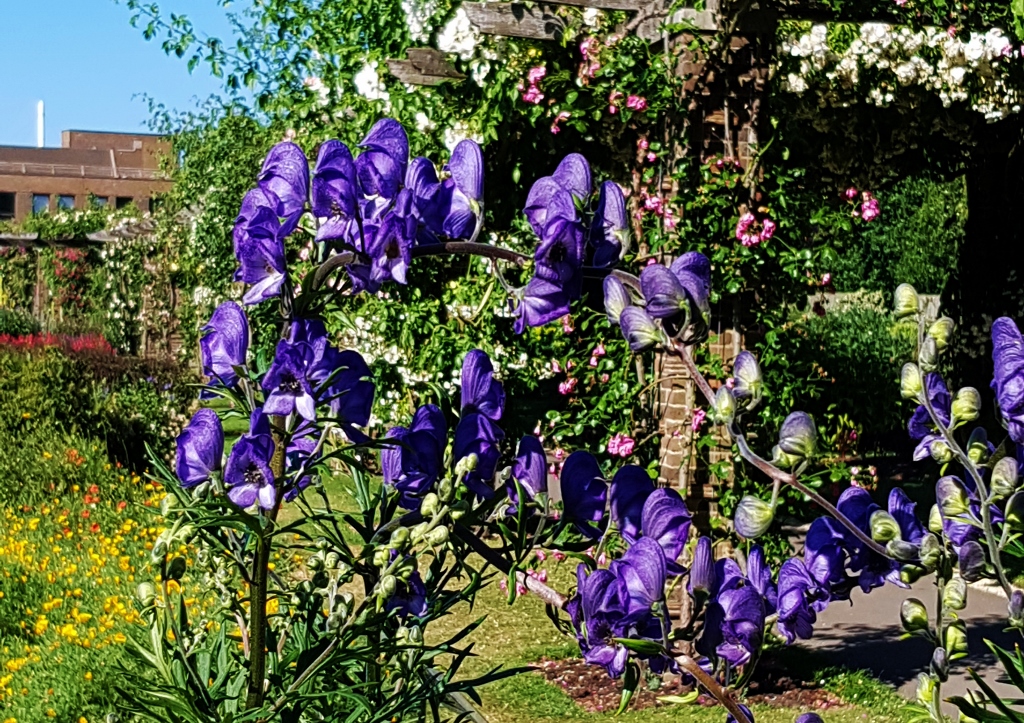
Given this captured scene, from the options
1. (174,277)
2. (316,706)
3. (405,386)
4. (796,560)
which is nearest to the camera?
(796,560)

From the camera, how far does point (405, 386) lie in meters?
7.31

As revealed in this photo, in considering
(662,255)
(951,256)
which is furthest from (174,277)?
(662,255)

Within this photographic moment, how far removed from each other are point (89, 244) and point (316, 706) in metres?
22.6

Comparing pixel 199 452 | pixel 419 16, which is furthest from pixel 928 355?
pixel 419 16

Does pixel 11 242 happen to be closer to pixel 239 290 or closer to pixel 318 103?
pixel 239 290

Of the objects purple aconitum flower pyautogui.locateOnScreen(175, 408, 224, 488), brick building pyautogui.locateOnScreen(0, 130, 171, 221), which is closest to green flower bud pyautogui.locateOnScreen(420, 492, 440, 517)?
purple aconitum flower pyautogui.locateOnScreen(175, 408, 224, 488)

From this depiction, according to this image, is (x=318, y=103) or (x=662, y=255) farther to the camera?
(x=318, y=103)

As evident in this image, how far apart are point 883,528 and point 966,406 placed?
0.20 m

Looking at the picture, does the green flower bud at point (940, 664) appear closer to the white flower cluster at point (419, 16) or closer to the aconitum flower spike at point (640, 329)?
the aconitum flower spike at point (640, 329)

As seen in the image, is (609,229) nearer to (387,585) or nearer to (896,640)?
(387,585)

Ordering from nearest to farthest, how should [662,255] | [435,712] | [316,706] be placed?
[435,712], [316,706], [662,255]

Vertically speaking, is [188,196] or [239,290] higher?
[188,196]

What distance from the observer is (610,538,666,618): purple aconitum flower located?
133 cm

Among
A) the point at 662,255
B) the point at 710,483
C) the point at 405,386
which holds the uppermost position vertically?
the point at 662,255
